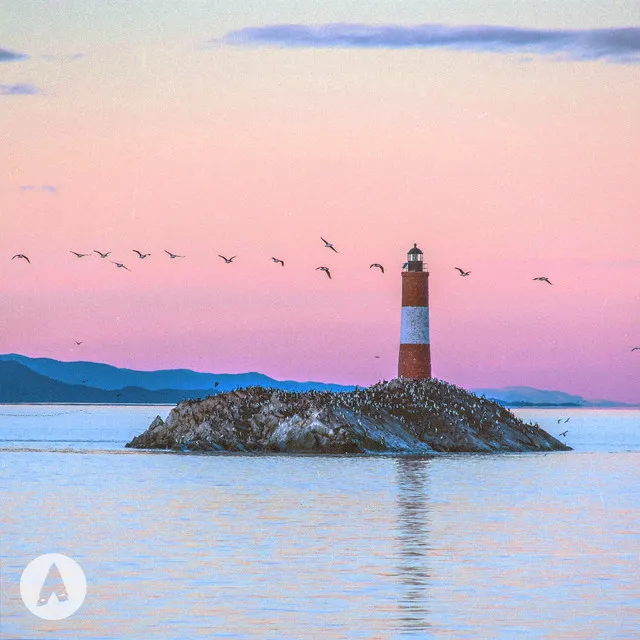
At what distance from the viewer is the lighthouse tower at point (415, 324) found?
91312 millimetres

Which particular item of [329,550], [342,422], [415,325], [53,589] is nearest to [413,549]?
[329,550]

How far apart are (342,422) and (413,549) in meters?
43.0

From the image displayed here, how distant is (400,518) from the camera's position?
50.3 metres

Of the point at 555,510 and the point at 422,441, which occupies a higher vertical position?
the point at 422,441

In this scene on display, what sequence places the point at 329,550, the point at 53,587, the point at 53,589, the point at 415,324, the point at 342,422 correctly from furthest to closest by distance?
1. the point at 415,324
2. the point at 342,422
3. the point at 329,550
4. the point at 53,587
5. the point at 53,589

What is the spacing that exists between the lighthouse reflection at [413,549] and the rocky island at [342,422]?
1000cm

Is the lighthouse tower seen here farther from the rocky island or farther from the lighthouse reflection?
the lighthouse reflection

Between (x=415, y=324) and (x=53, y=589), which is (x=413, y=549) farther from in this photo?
(x=415, y=324)

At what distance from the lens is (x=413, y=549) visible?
4047 cm

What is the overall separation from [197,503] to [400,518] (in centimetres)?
875

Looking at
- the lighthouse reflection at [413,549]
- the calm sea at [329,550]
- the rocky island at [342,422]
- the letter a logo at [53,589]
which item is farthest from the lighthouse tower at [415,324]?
the letter a logo at [53,589]

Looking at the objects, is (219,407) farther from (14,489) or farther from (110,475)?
(14,489)

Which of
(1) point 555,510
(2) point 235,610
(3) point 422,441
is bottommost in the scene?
(2) point 235,610

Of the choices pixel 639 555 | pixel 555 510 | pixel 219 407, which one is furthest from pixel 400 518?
pixel 219 407
